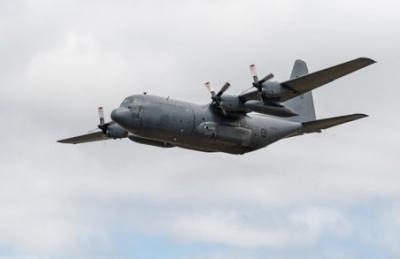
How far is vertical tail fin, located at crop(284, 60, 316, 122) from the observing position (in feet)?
220

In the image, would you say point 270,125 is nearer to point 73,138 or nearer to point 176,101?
point 176,101

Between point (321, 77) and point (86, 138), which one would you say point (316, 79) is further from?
point (86, 138)

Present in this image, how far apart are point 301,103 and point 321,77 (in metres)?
11.1

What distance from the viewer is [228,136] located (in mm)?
59750

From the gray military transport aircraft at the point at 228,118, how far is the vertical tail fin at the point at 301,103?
141 inches

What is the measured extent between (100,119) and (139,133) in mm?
10255

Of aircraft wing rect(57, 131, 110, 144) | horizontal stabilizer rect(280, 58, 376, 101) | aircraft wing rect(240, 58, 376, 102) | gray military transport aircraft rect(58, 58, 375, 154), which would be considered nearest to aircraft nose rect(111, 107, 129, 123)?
gray military transport aircraft rect(58, 58, 375, 154)

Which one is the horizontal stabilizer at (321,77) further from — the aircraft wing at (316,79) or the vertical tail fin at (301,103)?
the vertical tail fin at (301,103)

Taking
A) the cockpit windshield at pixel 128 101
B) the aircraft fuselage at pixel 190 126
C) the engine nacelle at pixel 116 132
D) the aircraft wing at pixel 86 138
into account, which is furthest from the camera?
the aircraft wing at pixel 86 138

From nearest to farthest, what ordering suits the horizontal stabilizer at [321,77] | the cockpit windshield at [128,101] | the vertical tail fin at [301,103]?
the horizontal stabilizer at [321,77]
the cockpit windshield at [128,101]
the vertical tail fin at [301,103]

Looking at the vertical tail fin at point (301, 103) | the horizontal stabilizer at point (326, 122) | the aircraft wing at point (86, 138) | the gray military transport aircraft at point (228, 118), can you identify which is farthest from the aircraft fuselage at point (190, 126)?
the aircraft wing at point (86, 138)

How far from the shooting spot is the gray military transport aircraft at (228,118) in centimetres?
5731

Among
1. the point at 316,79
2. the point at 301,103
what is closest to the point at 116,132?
the point at 301,103

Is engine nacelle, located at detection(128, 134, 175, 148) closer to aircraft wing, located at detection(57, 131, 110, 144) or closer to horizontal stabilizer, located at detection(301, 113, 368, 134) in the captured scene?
aircraft wing, located at detection(57, 131, 110, 144)
